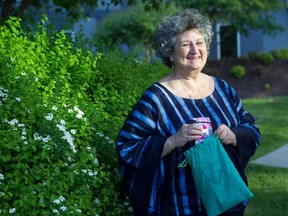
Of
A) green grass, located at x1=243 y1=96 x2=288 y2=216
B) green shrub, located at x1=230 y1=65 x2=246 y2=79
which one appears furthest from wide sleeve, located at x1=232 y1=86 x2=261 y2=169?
green shrub, located at x1=230 y1=65 x2=246 y2=79

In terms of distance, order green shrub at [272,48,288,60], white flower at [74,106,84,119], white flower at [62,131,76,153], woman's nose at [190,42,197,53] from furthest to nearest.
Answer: green shrub at [272,48,288,60] → white flower at [74,106,84,119] → white flower at [62,131,76,153] → woman's nose at [190,42,197,53]

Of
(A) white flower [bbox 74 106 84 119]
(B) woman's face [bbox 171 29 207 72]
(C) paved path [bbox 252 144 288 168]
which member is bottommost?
(C) paved path [bbox 252 144 288 168]

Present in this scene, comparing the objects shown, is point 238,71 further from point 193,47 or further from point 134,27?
point 193,47

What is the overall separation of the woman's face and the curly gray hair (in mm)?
27

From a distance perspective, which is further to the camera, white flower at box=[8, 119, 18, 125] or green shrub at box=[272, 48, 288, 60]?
green shrub at box=[272, 48, 288, 60]

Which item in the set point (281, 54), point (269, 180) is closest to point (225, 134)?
point (269, 180)

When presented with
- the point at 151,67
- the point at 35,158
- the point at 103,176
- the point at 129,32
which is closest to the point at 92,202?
the point at 103,176

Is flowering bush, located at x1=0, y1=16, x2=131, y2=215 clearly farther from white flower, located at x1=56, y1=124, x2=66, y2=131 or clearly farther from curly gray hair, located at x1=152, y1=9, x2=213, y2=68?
curly gray hair, located at x1=152, y1=9, x2=213, y2=68

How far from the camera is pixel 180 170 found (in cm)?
362

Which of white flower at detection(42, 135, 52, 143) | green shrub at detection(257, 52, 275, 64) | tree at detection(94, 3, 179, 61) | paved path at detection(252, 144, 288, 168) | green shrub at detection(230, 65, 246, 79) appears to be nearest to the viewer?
white flower at detection(42, 135, 52, 143)

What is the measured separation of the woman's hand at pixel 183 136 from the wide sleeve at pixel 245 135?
328 millimetres

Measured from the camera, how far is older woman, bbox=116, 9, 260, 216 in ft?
11.8

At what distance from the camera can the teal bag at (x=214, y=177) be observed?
349 cm

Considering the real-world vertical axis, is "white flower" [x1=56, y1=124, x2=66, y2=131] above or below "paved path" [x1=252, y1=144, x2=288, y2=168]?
above
